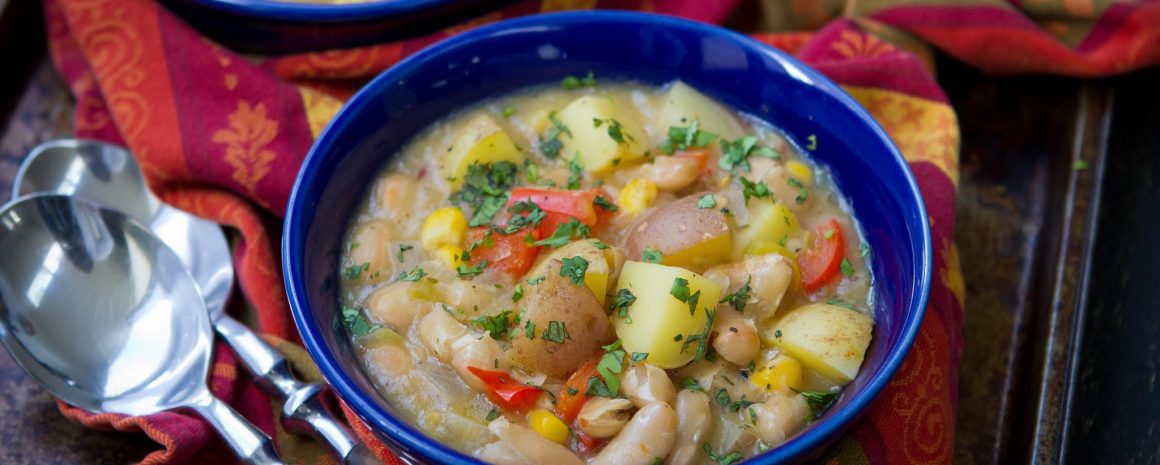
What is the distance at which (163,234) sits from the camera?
111 inches

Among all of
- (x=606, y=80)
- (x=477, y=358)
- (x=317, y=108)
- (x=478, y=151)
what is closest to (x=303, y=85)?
(x=317, y=108)

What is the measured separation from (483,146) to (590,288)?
1.83ft

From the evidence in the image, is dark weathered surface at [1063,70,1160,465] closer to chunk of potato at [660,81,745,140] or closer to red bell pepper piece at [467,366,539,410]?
chunk of potato at [660,81,745,140]

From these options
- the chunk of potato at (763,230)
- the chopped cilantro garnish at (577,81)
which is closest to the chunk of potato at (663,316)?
the chunk of potato at (763,230)

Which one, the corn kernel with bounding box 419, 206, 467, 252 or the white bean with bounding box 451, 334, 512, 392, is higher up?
the corn kernel with bounding box 419, 206, 467, 252

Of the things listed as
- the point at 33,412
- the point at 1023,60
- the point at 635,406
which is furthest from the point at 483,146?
the point at 1023,60

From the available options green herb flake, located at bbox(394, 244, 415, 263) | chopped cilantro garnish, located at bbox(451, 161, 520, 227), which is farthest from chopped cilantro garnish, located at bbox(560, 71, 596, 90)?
green herb flake, located at bbox(394, 244, 415, 263)

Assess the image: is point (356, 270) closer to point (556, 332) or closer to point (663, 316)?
point (556, 332)

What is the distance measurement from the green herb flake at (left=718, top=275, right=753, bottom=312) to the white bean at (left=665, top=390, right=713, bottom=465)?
224 millimetres

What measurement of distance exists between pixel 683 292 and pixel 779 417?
0.99 ft

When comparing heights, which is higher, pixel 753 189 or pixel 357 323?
pixel 753 189

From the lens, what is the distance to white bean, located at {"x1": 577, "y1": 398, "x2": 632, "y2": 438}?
6.65ft

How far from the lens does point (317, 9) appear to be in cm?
279

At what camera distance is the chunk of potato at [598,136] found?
98.9 inches
